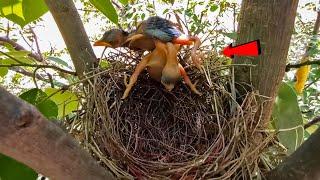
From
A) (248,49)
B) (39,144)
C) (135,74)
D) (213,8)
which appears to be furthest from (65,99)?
(213,8)

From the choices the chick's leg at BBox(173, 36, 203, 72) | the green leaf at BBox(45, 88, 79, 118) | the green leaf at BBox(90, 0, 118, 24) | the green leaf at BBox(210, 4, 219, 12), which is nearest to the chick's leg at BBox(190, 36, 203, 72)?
the chick's leg at BBox(173, 36, 203, 72)

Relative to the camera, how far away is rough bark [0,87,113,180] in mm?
484

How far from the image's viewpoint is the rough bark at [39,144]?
48 centimetres

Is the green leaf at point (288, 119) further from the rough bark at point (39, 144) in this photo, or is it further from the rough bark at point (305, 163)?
the rough bark at point (39, 144)

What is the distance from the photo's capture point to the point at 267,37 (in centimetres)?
86

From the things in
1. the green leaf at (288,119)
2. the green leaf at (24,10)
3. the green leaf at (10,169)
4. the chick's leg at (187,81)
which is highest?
the green leaf at (24,10)

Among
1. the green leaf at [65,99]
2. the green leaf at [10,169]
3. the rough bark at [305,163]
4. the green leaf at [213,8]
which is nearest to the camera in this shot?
the rough bark at [305,163]

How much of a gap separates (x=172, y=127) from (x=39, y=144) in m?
0.37

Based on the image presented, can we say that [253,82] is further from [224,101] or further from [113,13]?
[113,13]

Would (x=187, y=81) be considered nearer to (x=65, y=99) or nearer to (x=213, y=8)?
(x=65, y=99)

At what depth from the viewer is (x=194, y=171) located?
79 centimetres

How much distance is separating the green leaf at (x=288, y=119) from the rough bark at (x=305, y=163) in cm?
20

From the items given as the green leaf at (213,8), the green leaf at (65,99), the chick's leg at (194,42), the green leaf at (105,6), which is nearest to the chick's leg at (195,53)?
the chick's leg at (194,42)

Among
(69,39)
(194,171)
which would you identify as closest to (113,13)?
(69,39)
